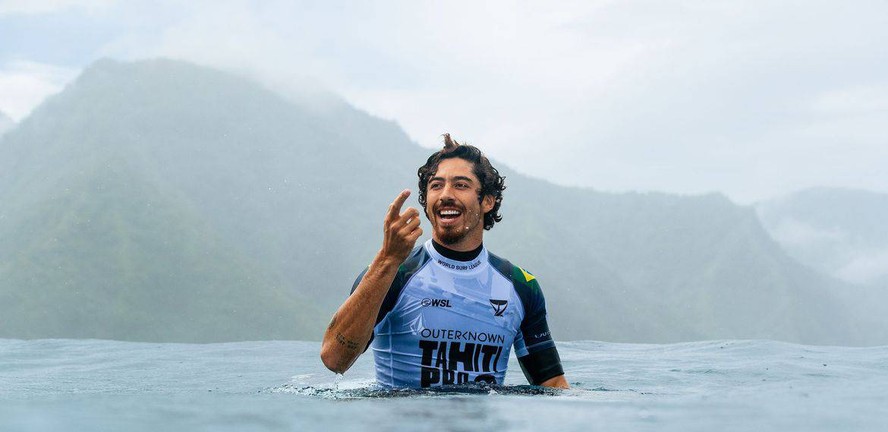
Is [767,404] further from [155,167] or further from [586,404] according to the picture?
[155,167]

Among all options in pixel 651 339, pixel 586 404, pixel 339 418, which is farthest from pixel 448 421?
pixel 651 339

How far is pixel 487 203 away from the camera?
7750 mm

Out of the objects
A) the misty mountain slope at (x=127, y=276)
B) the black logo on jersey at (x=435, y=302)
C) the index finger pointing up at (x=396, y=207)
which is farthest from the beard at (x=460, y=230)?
the misty mountain slope at (x=127, y=276)

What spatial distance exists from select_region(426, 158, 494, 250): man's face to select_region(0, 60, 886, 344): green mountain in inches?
4125

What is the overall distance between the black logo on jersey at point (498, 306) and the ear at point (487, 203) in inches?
31.0

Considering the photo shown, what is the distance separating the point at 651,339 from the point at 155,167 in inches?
3454

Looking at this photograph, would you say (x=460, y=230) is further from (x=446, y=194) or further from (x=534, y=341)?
(x=534, y=341)

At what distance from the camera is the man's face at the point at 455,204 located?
7.36 meters

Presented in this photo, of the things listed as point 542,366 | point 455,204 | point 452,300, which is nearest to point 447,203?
point 455,204

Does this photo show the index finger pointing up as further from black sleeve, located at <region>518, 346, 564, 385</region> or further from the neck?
black sleeve, located at <region>518, 346, 564, 385</region>

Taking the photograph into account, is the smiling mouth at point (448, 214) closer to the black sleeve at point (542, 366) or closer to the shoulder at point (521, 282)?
the shoulder at point (521, 282)

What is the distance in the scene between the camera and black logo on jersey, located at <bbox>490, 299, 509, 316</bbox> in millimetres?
7625

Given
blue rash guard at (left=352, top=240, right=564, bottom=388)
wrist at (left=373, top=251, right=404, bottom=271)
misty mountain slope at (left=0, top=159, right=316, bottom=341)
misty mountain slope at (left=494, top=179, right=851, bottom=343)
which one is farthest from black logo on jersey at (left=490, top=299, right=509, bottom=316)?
misty mountain slope at (left=494, top=179, right=851, bottom=343)

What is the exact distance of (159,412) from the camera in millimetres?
5723
